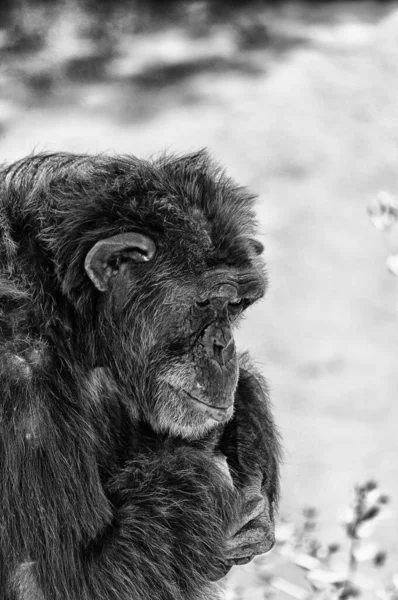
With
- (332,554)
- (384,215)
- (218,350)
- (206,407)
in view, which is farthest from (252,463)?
(332,554)

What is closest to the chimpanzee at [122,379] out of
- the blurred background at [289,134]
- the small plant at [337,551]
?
the small plant at [337,551]

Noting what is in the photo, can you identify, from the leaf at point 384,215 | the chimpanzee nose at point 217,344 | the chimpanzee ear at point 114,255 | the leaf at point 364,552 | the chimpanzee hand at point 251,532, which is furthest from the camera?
the leaf at point 364,552

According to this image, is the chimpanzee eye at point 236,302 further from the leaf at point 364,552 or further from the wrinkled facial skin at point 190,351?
the leaf at point 364,552

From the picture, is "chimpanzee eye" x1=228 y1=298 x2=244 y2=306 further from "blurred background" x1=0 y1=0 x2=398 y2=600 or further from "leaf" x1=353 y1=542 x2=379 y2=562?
"blurred background" x1=0 y1=0 x2=398 y2=600

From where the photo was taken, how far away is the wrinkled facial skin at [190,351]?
13.8 feet

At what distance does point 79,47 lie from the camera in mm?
10336

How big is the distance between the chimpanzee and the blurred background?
12.6 feet

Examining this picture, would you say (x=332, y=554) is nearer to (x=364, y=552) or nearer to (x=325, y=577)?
(x=364, y=552)

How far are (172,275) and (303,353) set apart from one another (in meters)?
4.94

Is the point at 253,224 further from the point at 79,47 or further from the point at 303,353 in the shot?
the point at 79,47

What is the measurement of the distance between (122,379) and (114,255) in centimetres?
53

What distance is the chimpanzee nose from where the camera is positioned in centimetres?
418

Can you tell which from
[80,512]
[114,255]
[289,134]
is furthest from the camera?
[289,134]

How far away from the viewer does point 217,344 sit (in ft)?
13.7
